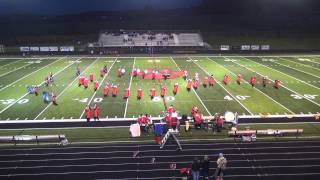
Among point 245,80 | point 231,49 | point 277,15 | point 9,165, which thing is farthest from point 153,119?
point 277,15

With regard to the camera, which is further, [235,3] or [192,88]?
[235,3]

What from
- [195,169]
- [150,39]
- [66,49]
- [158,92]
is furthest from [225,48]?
[195,169]

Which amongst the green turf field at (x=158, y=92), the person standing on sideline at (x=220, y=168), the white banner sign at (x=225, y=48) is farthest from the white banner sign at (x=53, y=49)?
the person standing on sideline at (x=220, y=168)

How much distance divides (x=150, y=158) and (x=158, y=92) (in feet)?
41.3

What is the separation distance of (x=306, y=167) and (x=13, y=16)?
279ft

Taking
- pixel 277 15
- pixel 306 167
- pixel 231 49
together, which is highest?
Result: pixel 277 15

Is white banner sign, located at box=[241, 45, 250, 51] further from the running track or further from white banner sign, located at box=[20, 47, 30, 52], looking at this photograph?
Result: the running track

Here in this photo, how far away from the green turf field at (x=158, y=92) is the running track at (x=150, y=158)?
5.41 m

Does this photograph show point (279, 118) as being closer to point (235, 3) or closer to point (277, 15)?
point (277, 15)

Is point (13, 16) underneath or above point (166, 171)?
above

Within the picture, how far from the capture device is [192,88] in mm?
28578

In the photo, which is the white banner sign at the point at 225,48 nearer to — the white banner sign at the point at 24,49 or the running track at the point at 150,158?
the white banner sign at the point at 24,49

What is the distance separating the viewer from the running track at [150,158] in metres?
13.8

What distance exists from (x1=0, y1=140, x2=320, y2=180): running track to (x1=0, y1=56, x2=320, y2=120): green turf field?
541cm
